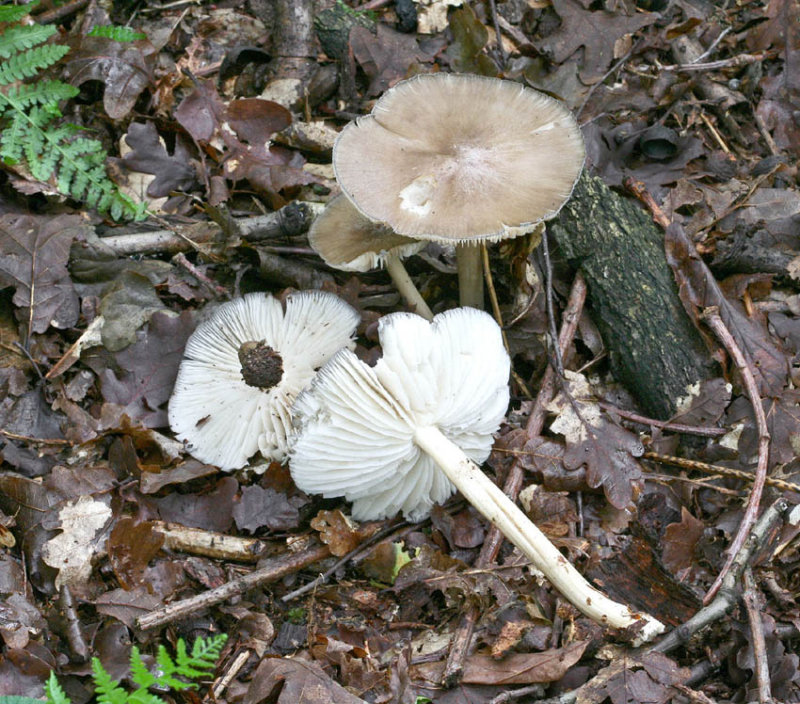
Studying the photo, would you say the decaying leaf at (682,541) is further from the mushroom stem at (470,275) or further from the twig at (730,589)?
the mushroom stem at (470,275)

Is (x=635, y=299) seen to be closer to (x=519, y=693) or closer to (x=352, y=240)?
(x=352, y=240)

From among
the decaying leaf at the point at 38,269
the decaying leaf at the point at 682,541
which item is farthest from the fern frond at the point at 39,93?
the decaying leaf at the point at 682,541

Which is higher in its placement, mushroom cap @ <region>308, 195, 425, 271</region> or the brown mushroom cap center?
→ mushroom cap @ <region>308, 195, 425, 271</region>

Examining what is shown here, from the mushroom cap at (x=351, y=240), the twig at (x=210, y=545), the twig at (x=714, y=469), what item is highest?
the mushroom cap at (x=351, y=240)

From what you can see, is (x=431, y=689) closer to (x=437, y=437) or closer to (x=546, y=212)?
(x=437, y=437)

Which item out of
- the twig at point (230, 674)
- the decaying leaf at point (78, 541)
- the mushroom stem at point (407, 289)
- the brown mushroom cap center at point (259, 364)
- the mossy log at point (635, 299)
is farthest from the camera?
the mushroom stem at point (407, 289)

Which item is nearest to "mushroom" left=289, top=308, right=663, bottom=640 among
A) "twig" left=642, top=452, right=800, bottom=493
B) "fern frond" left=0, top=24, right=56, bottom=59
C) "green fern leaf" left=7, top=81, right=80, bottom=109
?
"twig" left=642, top=452, right=800, bottom=493

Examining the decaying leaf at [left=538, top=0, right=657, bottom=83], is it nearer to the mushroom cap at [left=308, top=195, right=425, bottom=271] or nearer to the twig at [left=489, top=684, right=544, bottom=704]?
the mushroom cap at [left=308, top=195, right=425, bottom=271]
